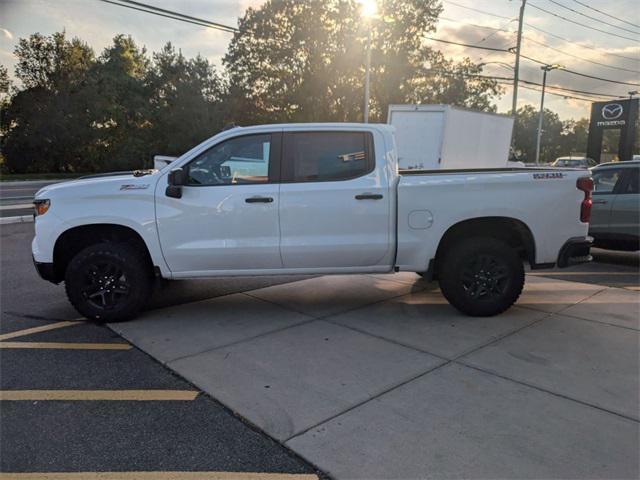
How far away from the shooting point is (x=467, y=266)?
5062mm

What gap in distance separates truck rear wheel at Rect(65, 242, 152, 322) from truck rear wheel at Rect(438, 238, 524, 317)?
320 cm

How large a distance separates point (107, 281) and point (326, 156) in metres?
2.61

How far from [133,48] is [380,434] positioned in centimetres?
5535

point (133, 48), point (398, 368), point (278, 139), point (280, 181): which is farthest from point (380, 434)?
point (133, 48)

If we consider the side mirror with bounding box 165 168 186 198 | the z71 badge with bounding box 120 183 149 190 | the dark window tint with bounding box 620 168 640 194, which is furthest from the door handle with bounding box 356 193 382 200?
the dark window tint with bounding box 620 168 640 194

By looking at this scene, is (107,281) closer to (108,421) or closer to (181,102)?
(108,421)

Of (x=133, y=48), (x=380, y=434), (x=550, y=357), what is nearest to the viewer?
(x=380, y=434)

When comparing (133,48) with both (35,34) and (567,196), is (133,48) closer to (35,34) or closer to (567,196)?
(35,34)

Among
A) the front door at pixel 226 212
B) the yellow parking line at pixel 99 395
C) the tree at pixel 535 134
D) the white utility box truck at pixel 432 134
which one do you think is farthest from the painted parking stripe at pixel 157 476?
the tree at pixel 535 134

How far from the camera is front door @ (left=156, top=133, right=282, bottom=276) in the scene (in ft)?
16.0

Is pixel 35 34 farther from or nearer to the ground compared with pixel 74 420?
farther from the ground

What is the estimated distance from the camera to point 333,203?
4930 mm

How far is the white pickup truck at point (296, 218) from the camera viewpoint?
4895mm

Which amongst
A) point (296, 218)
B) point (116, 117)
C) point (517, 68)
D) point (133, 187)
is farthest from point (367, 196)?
point (116, 117)
